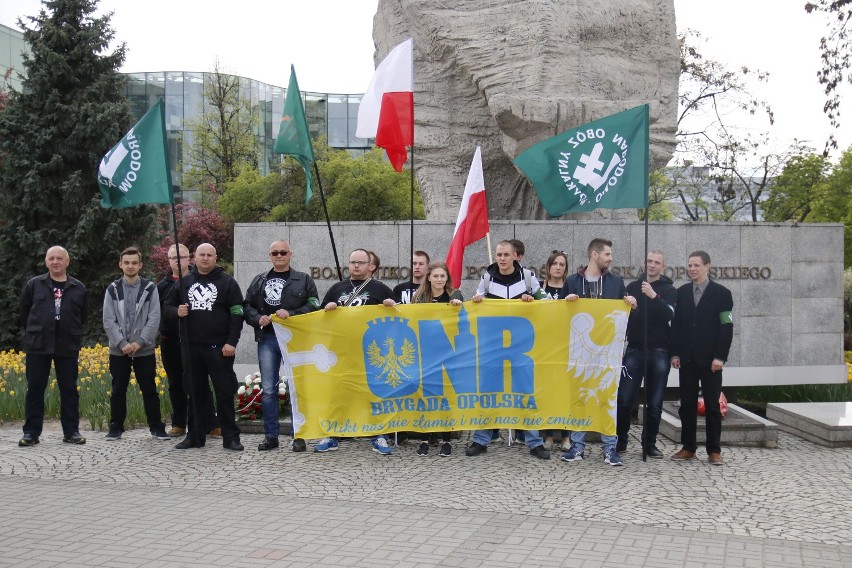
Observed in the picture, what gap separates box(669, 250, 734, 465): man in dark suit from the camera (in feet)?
26.6

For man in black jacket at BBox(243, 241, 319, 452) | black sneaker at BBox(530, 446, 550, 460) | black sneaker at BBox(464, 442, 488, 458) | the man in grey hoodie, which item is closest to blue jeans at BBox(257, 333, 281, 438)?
man in black jacket at BBox(243, 241, 319, 452)

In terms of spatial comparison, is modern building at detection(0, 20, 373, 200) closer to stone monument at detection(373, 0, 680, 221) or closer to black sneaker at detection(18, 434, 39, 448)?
stone monument at detection(373, 0, 680, 221)

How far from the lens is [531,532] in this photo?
588cm

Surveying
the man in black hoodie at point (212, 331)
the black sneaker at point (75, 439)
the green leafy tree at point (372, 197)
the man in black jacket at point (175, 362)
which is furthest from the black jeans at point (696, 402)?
the green leafy tree at point (372, 197)

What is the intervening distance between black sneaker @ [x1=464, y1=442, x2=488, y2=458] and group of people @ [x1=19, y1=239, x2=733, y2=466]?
1 cm

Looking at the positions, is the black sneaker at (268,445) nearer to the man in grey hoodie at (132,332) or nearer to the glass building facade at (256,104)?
the man in grey hoodie at (132,332)

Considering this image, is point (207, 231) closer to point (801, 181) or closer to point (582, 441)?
point (801, 181)

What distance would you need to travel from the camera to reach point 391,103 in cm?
934

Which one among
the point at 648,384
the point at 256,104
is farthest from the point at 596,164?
the point at 256,104

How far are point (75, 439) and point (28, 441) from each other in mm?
437

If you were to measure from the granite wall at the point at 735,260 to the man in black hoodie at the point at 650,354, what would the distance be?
8.52 feet

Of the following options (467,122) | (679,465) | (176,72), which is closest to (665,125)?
(467,122)

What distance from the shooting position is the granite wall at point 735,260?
36.6 ft

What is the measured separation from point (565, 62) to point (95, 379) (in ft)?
22.8
